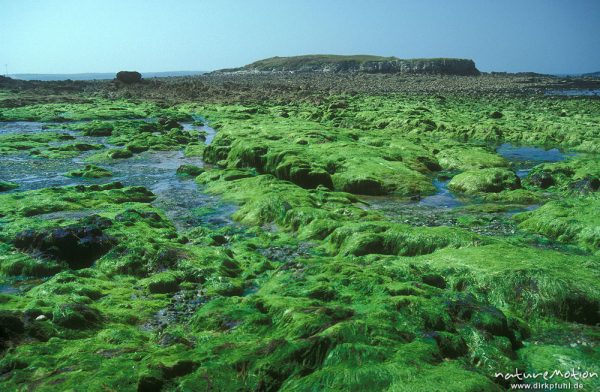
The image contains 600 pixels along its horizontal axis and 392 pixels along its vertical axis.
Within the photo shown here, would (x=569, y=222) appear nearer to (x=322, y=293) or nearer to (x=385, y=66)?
(x=322, y=293)

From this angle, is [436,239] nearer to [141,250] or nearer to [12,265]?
[141,250]

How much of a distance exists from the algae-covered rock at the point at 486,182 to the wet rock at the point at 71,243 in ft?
50.6

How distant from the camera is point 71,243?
500 inches

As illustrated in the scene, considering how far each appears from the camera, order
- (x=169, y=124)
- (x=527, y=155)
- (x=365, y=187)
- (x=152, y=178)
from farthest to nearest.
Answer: (x=169, y=124) → (x=527, y=155) → (x=152, y=178) → (x=365, y=187)

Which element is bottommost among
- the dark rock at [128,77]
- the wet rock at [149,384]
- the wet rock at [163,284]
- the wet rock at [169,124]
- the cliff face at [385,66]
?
the wet rock at [163,284]

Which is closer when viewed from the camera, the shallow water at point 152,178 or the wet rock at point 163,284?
the wet rock at point 163,284

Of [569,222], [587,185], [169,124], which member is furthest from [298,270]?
[169,124]

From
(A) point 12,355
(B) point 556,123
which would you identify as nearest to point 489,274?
(A) point 12,355

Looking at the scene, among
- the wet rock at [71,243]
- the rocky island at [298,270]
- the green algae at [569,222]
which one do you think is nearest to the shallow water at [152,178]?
the rocky island at [298,270]

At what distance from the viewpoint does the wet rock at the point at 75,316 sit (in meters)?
8.62

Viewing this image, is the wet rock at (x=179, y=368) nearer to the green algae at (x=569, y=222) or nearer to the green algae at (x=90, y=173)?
the green algae at (x=569, y=222)

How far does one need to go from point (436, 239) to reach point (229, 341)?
295 inches

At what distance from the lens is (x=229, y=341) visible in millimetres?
7910

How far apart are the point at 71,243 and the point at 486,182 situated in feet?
56.4
